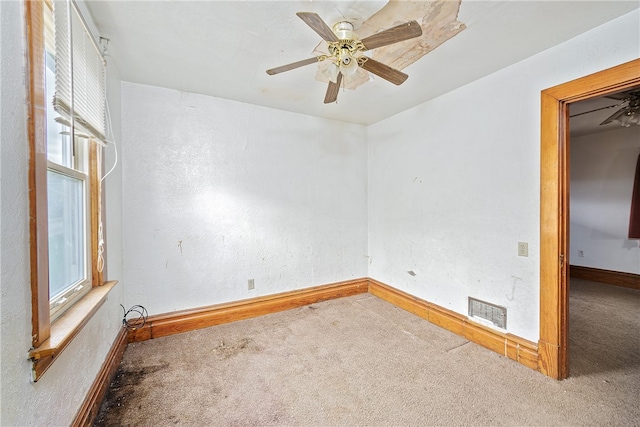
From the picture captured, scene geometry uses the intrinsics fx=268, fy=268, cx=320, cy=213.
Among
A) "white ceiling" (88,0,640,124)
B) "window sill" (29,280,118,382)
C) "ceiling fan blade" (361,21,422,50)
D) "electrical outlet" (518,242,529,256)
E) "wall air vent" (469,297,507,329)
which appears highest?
"white ceiling" (88,0,640,124)

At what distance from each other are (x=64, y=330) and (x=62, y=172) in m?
0.82

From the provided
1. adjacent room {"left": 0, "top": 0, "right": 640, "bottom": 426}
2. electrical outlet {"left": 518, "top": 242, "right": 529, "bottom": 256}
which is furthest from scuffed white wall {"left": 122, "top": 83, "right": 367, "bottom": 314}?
electrical outlet {"left": 518, "top": 242, "right": 529, "bottom": 256}

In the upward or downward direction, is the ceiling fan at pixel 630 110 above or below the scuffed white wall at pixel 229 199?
above

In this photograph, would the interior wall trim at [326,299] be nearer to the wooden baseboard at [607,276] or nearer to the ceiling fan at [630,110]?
the ceiling fan at [630,110]

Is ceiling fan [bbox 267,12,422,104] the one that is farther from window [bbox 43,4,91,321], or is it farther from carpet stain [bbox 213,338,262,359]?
carpet stain [bbox 213,338,262,359]

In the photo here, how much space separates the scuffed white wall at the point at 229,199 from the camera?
250cm

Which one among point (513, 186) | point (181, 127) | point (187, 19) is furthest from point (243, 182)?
point (513, 186)

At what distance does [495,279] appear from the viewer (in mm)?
2281

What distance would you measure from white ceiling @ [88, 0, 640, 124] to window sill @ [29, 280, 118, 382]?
166cm

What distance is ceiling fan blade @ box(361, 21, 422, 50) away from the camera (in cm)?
132

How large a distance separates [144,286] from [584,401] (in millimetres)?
3432

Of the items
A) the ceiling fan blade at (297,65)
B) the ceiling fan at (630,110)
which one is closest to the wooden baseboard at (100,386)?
the ceiling fan blade at (297,65)

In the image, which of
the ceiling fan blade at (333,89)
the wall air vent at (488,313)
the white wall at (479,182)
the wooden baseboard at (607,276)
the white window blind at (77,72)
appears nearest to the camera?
the white window blind at (77,72)

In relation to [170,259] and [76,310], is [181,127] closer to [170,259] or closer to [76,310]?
[170,259]
